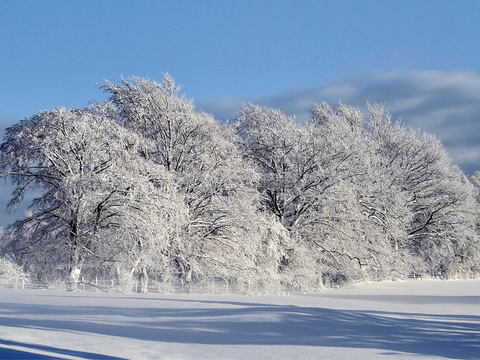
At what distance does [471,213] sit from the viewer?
133ft

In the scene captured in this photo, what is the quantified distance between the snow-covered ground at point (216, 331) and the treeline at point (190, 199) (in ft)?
22.0

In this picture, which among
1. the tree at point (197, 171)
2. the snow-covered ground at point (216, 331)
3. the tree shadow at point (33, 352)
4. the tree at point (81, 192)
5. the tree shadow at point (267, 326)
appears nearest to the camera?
the tree shadow at point (33, 352)

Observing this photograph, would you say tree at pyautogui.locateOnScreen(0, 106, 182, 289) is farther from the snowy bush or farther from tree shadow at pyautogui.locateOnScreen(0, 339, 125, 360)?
tree shadow at pyautogui.locateOnScreen(0, 339, 125, 360)

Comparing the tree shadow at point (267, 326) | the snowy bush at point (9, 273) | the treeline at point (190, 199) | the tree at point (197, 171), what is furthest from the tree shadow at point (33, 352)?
the snowy bush at point (9, 273)

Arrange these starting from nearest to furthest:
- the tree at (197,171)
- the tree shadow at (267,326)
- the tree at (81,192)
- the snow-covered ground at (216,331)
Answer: the snow-covered ground at (216,331) → the tree shadow at (267,326) → the tree at (81,192) → the tree at (197,171)

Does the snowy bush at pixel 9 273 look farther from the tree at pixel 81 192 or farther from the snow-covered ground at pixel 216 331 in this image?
the snow-covered ground at pixel 216 331

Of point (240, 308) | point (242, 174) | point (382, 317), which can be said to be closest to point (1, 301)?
point (240, 308)

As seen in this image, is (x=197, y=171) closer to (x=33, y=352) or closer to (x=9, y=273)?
(x=9, y=273)

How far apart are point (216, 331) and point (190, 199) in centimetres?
1338

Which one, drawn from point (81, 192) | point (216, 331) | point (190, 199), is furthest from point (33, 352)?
point (190, 199)

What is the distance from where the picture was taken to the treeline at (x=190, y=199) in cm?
1923

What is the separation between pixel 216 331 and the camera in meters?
9.38

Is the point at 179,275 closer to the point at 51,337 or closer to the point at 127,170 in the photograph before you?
the point at 127,170

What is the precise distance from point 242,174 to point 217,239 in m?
3.18
